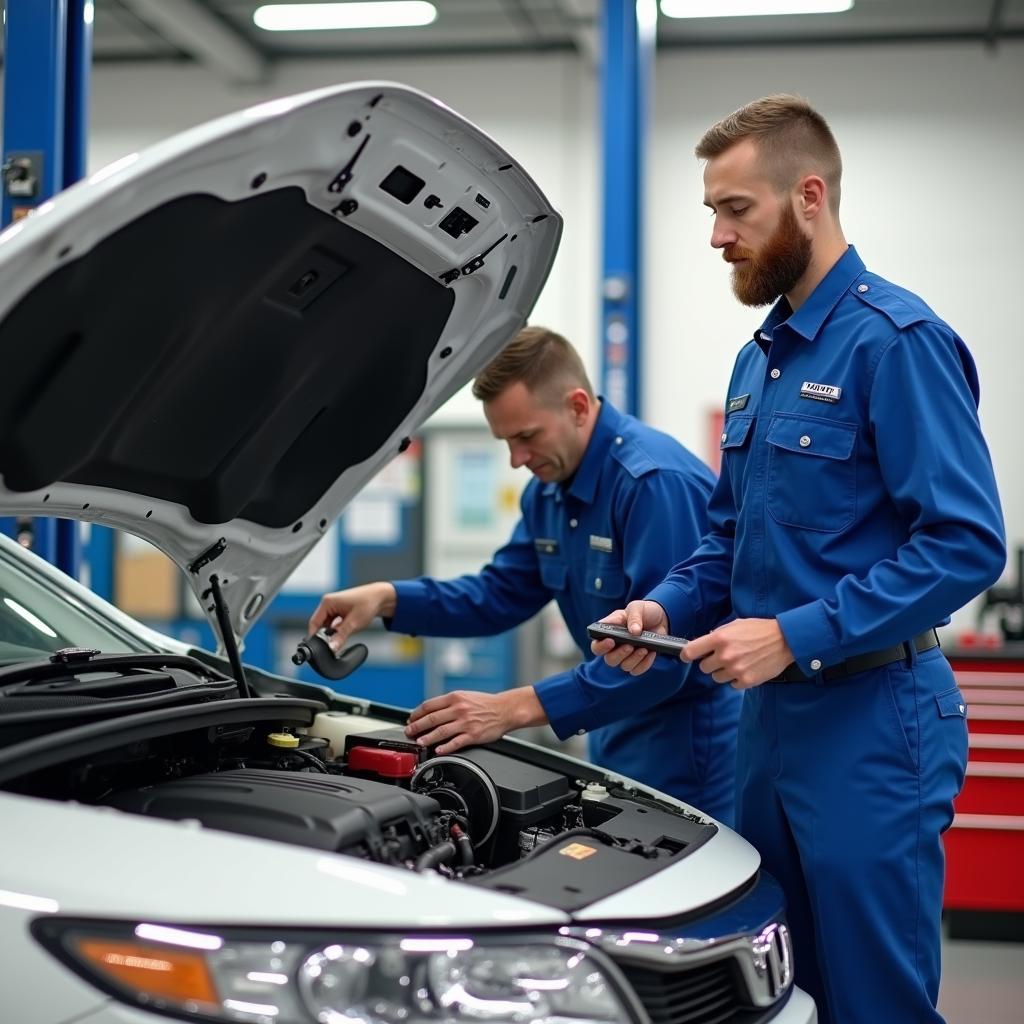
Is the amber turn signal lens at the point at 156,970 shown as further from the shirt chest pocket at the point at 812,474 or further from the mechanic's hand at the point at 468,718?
the shirt chest pocket at the point at 812,474

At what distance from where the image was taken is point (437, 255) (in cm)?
176

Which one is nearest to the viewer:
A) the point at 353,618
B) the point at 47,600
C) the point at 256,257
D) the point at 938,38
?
the point at 256,257

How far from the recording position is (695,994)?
127cm

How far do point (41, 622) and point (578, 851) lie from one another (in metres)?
1.06

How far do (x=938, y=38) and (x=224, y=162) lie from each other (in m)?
6.09

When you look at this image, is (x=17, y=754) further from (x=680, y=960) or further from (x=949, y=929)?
(x=949, y=929)

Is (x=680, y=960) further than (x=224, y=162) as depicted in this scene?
No

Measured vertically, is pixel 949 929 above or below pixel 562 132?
below

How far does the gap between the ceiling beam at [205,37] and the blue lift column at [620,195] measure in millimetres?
2775

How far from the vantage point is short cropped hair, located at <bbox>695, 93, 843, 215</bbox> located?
1.74 metres

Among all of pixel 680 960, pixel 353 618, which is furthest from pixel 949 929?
pixel 680 960

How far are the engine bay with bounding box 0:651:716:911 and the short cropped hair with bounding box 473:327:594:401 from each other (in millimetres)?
751

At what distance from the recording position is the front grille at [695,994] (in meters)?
1.21

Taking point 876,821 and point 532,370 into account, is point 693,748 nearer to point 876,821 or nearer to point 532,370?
point 876,821
